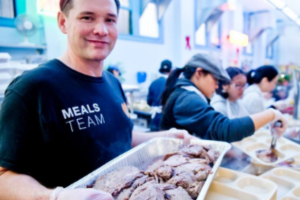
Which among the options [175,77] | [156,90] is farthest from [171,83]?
[156,90]

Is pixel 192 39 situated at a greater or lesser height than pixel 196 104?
greater

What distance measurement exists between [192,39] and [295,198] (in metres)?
5.77

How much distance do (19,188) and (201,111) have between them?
1.17 m

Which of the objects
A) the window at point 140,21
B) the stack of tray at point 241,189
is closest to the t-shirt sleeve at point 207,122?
the stack of tray at point 241,189

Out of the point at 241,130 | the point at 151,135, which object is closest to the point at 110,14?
the point at 151,135

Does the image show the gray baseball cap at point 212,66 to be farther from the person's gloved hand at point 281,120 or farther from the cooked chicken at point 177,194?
the cooked chicken at point 177,194

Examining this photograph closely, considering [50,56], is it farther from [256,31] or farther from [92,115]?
[256,31]

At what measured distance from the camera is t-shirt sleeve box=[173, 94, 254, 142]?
4.60 ft

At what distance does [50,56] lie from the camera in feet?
9.73

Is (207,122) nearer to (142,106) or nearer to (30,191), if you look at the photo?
(30,191)

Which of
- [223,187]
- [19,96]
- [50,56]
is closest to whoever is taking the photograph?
[19,96]

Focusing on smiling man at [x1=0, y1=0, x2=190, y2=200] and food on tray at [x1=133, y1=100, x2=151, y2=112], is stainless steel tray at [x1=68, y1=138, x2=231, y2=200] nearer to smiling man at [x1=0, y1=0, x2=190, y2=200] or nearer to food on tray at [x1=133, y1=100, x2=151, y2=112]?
smiling man at [x1=0, y1=0, x2=190, y2=200]

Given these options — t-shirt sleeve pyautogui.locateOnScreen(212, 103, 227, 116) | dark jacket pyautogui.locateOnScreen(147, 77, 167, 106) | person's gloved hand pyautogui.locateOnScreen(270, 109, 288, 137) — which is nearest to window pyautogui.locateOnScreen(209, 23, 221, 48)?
dark jacket pyautogui.locateOnScreen(147, 77, 167, 106)

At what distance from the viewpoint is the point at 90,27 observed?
962mm
